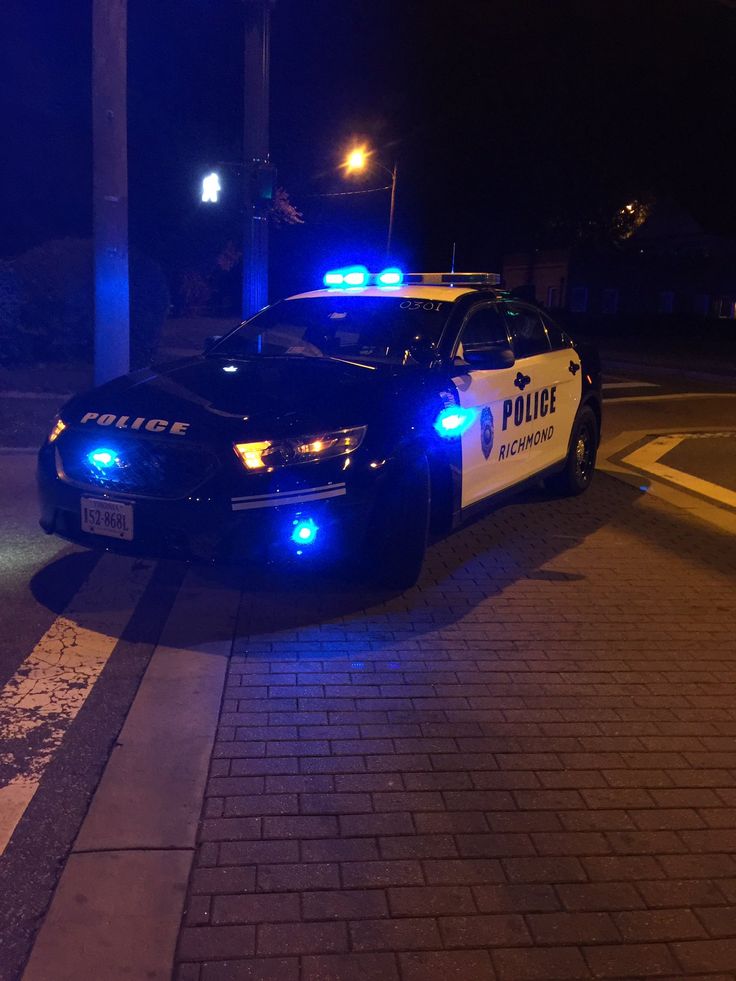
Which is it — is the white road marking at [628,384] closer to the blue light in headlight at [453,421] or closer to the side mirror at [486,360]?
the side mirror at [486,360]

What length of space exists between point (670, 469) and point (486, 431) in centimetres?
466

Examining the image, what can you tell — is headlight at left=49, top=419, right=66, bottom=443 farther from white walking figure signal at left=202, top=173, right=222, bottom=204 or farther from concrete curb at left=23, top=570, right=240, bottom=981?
white walking figure signal at left=202, top=173, right=222, bottom=204

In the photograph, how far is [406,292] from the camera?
7223 mm

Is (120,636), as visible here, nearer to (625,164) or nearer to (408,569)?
(408,569)

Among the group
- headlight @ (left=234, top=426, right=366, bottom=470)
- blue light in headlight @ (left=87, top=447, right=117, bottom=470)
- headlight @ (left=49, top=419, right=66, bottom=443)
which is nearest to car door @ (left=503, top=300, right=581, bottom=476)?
headlight @ (left=234, top=426, right=366, bottom=470)

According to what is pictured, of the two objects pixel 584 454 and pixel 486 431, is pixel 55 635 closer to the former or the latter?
pixel 486 431

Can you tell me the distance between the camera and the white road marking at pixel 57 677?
3.97m

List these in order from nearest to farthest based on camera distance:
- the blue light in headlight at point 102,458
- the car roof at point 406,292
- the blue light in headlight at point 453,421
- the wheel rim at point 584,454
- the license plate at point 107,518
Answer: the license plate at point 107,518
the blue light in headlight at point 102,458
the blue light in headlight at point 453,421
the car roof at point 406,292
the wheel rim at point 584,454

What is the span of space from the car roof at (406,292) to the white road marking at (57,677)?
90.3 inches

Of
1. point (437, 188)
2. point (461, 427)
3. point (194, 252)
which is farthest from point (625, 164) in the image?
point (461, 427)

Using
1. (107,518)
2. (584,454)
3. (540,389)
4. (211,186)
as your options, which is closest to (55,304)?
(211,186)

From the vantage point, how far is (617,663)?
5277 mm

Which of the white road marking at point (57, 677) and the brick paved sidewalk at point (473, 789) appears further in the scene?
the white road marking at point (57, 677)

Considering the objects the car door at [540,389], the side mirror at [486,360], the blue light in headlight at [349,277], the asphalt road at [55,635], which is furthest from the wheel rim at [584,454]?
the side mirror at [486,360]
